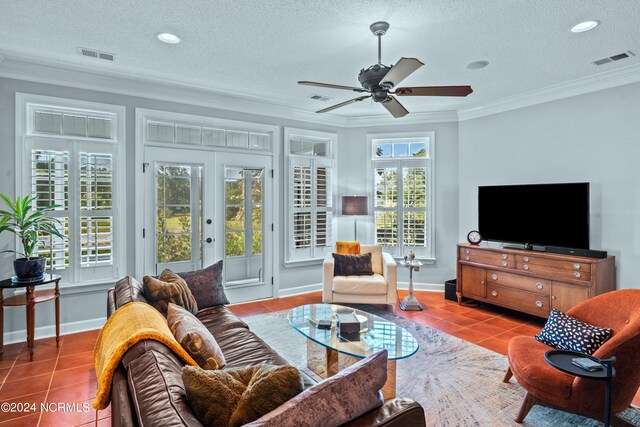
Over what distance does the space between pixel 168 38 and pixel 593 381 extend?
398 cm

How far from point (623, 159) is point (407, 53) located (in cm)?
268

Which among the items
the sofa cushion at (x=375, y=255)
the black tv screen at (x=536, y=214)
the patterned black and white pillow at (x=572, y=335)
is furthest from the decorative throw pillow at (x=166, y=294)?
the black tv screen at (x=536, y=214)

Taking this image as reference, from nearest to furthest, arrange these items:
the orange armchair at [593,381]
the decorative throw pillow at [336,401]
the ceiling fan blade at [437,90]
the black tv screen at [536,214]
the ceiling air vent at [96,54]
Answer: the decorative throw pillow at [336,401], the orange armchair at [593,381], the ceiling fan blade at [437,90], the ceiling air vent at [96,54], the black tv screen at [536,214]

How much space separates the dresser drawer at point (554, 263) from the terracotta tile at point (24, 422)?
4.73 m

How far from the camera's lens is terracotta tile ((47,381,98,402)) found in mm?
2582

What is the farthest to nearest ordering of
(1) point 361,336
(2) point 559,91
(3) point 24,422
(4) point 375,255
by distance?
(4) point 375,255 < (2) point 559,91 < (1) point 361,336 < (3) point 24,422

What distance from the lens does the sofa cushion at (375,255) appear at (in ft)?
16.1

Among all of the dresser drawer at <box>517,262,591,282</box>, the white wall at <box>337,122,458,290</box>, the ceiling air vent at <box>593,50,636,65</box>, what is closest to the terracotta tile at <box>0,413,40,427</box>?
the white wall at <box>337,122,458,290</box>

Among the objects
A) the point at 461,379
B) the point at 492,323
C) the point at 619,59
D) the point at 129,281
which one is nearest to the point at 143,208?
the point at 129,281

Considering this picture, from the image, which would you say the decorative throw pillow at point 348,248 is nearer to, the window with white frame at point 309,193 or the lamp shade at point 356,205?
the lamp shade at point 356,205

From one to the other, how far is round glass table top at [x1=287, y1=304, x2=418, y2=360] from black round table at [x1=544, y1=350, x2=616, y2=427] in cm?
81

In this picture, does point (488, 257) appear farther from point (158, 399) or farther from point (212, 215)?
point (158, 399)

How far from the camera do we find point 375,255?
4980 millimetres

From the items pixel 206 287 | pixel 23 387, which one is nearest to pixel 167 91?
pixel 206 287
